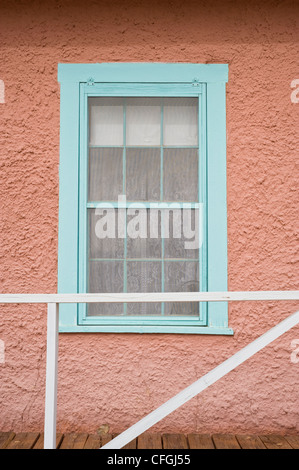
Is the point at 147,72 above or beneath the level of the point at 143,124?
above

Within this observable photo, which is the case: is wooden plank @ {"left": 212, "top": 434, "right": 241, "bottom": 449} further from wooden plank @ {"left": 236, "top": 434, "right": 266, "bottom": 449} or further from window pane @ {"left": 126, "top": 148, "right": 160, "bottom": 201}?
window pane @ {"left": 126, "top": 148, "right": 160, "bottom": 201}

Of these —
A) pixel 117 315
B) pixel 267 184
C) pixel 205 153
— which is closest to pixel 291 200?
pixel 267 184

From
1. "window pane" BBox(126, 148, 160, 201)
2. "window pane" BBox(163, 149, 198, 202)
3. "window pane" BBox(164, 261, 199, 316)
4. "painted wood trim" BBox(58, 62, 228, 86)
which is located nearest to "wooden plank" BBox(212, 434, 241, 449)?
"window pane" BBox(164, 261, 199, 316)

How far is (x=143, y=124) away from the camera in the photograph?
355cm

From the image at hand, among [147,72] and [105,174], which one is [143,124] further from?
[105,174]

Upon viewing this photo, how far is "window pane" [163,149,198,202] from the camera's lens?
353 centimetres

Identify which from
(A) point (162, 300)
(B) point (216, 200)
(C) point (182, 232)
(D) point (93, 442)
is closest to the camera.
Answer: (A) point (162, 300)

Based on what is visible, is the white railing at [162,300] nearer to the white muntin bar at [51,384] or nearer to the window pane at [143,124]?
the white muntin bar at [51,384]

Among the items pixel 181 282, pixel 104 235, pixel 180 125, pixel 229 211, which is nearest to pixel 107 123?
pixel 180 125

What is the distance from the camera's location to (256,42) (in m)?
3.44

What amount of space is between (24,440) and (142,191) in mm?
1964

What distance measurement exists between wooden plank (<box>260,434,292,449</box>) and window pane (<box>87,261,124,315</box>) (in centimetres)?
136

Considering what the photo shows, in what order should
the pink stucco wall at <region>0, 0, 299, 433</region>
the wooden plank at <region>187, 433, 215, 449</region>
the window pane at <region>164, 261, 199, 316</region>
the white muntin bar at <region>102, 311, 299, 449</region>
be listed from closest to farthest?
the white muntin bar at <region>102, 311, 299, 449</region>, the wooden plank at <region>187, 433, 215, 449</region>, the pink stucco wall at <region>0, 0, 299, 433</region>, the window pane at <region>164, 261, 199, 316</region>

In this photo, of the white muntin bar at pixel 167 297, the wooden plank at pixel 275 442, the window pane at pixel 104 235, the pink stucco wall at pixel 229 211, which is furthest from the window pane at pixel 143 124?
the wooden plank at pixel 275 442
